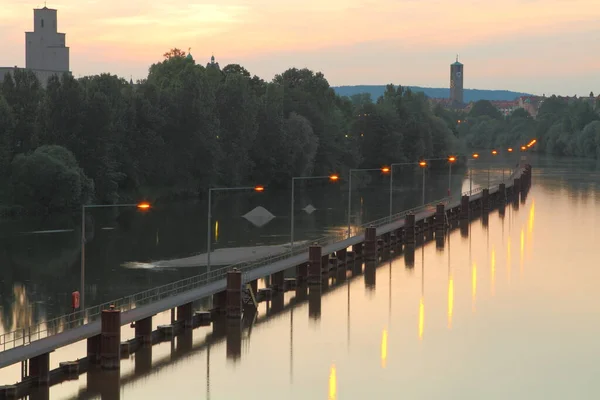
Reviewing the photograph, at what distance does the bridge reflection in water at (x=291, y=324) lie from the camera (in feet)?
134

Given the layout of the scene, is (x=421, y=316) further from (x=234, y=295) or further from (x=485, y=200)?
(x=485, y=200)

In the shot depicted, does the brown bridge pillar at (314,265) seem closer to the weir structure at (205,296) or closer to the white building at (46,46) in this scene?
the weir structure at (205,296)

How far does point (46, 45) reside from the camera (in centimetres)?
16738

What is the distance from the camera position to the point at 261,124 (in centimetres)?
13025

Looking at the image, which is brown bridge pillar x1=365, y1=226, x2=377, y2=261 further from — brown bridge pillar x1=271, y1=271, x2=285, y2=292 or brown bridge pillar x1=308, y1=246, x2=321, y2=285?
brown bridge pillar x1=271, y1=271, x2=285, y2=292

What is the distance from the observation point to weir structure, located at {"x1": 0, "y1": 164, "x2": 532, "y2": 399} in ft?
131

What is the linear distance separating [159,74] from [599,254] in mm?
79393

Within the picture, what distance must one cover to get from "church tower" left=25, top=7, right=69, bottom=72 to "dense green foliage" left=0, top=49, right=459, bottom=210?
24.3 meters

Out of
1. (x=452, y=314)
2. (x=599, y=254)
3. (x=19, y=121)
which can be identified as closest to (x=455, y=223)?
(x=599, y=254)

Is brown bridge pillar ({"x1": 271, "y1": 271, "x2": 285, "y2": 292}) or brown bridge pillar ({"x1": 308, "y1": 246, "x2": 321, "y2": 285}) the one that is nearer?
brown bridge pillar ({"x1": 271, "y1": 271, "x2": 285, "y2": 292})

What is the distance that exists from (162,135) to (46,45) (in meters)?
58.3

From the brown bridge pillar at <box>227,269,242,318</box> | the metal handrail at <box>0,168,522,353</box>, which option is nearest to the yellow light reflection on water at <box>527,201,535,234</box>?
the metal handrail at <box>0,168,522,353</box>

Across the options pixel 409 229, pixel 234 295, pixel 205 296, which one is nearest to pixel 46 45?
pixel 409 229

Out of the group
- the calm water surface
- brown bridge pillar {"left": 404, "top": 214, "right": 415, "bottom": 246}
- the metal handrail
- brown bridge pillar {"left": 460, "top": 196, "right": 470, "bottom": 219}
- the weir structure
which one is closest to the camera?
the weir structure
